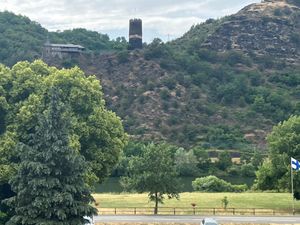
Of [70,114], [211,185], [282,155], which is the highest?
[70,114]

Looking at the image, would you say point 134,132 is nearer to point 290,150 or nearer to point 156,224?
point 290,150

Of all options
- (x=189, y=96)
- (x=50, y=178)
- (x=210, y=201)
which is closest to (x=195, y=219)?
(x=210, y=201)

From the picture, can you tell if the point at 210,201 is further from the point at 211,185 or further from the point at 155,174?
the point at 211,185

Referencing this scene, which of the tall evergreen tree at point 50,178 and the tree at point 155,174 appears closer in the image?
the tall evergreen tree at point 50,178

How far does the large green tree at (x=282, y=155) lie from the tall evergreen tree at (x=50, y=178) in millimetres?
25287

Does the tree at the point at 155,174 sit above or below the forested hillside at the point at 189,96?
below

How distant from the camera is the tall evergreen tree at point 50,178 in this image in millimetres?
33656

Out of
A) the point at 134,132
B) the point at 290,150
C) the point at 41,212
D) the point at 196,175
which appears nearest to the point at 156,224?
the point at 41,212

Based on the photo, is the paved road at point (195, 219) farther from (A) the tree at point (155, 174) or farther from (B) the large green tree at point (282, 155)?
(B) the large green tree at point (282, 155)

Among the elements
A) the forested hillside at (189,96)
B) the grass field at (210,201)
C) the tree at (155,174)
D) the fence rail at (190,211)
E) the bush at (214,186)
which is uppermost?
the forested hillside at (189,96)

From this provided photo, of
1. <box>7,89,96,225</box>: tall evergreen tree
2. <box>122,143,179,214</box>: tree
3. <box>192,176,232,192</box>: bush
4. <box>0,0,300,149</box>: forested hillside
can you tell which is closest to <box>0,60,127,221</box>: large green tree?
<box>122,143,179,214</box>: tree

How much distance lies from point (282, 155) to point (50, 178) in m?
27.7

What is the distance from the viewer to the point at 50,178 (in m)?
34.1

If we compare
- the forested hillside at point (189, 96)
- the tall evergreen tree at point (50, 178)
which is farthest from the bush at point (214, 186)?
the forested hillside at point (189, 96)
